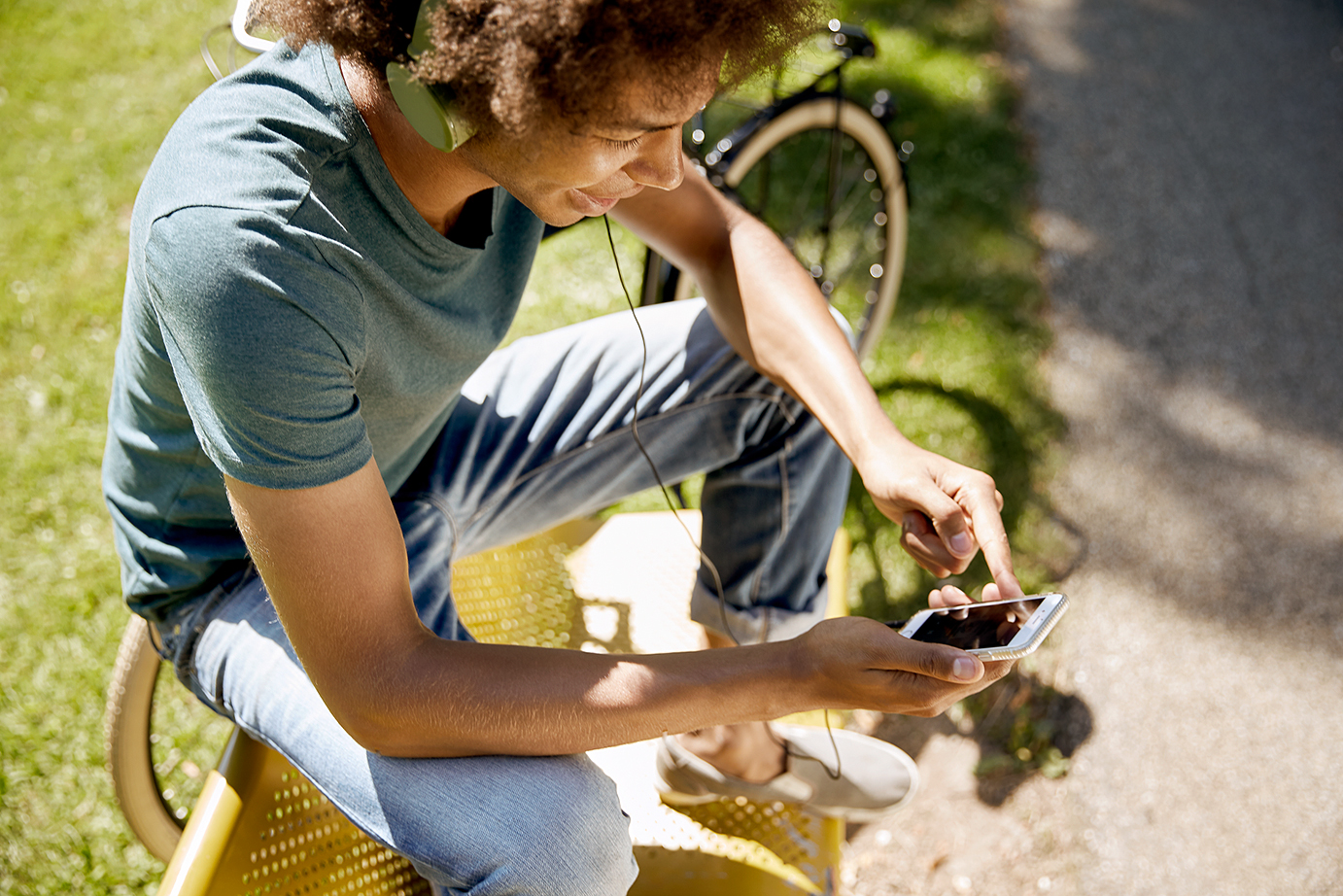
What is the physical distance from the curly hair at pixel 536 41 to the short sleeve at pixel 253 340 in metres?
0.24

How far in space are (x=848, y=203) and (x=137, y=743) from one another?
2735 mm

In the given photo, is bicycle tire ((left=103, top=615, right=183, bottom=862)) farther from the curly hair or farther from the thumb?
the thumb

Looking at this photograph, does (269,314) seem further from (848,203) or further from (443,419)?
(848,203)

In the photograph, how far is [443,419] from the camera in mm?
1568

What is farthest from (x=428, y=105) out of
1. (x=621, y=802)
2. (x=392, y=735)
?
(x=621, y=802)

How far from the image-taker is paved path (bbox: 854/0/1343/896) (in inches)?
81.4

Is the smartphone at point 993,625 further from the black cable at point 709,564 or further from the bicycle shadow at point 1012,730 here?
the bicycle shadow at point 1012,730

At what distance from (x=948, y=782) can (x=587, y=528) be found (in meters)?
1.00

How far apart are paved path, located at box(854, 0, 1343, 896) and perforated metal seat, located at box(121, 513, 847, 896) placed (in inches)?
17.6

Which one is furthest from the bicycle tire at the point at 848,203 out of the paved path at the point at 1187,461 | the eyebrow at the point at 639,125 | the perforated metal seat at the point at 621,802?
the eyebrow at the point at 639,125

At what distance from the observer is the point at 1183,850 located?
6.73 ft

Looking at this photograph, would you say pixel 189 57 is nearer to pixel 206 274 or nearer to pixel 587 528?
pixel 587 528

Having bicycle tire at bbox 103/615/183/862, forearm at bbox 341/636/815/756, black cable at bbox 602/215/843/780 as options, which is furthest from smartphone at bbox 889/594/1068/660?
bicycle tire at bbox 103/615/183/862

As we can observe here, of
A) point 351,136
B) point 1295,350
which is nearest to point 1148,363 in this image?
point 1295,350
